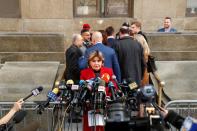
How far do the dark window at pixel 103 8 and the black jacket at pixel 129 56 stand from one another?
7.46 m

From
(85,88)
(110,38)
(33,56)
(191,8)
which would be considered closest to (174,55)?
(110,38)

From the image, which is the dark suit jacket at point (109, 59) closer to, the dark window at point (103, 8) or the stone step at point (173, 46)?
the stone step at point (173, 46)

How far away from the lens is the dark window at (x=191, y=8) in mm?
14766

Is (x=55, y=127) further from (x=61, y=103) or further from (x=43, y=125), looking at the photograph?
(x=43, y=125)

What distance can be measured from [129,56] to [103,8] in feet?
25.5

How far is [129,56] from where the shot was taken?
289 inches

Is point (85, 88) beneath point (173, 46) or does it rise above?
above

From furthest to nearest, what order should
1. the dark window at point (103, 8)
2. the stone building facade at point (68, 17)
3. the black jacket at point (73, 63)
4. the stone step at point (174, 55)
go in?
the dark window at point (103, 8)
the stone building facade at point (68, 17)
the stone step at point (174, 55)
the black jacket at point (73, 63)

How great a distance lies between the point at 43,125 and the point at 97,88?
6.04ft

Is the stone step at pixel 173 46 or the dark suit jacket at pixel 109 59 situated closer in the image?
the dark suit jacket at pixel 109 59

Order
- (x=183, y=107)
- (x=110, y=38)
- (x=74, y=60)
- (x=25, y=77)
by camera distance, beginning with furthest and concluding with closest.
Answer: (x=25, y=77) < (x=110, y=38) < (x=74, y=60) < (x=183, y=107)

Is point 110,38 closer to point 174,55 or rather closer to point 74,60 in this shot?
point 74,60

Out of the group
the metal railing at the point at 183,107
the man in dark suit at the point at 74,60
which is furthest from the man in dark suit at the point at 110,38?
the metal railing at the point at 183,107

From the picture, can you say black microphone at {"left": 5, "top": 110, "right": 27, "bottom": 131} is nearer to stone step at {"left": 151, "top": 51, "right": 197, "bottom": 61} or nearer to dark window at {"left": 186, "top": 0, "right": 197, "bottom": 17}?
stone step at {"left": 151, "top": 51, "right": 197, "bottom": 61}
